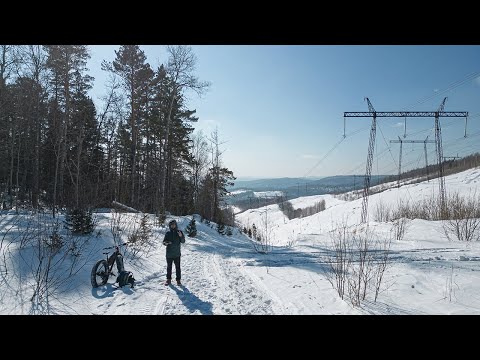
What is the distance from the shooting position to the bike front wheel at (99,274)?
5914mm

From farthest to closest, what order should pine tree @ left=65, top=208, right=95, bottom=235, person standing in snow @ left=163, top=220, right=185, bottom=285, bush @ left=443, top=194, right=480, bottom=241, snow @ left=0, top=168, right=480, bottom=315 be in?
1. bush @ left=443, top=194, right=480, bottom=241
2. pine tree @ left=65, top=208, right=95, bottom=235
3. person standing in snow @ left=163, top=220, right=185, bottom=285
4. snow @ left=0, top=168, right=480, bottom=315

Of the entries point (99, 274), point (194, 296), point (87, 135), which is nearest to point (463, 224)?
point (194, 296)

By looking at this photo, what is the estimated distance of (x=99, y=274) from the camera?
612 centimetres

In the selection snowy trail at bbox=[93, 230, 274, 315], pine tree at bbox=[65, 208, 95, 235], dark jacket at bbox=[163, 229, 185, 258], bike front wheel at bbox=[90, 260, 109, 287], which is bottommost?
snowy trail at bbox=[93, 230, 274, 315]

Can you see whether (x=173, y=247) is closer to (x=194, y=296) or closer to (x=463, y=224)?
(x=194, y=296)

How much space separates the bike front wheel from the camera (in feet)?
19.4

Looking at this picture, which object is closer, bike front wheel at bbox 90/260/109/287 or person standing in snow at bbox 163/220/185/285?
bike front wheel at bbox 90/260/109/287

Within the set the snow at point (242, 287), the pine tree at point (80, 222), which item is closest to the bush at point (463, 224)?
the snow at point (242, 287)

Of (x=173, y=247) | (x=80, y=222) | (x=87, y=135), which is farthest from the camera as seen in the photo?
(x=87, y=135)

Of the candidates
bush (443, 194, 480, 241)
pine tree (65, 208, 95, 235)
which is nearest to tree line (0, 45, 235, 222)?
pine tree (65, 208, 95, 235)

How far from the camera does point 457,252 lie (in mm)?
9250

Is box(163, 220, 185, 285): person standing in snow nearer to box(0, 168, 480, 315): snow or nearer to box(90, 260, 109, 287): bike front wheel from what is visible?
box(0, 168, 480, 315): snow
